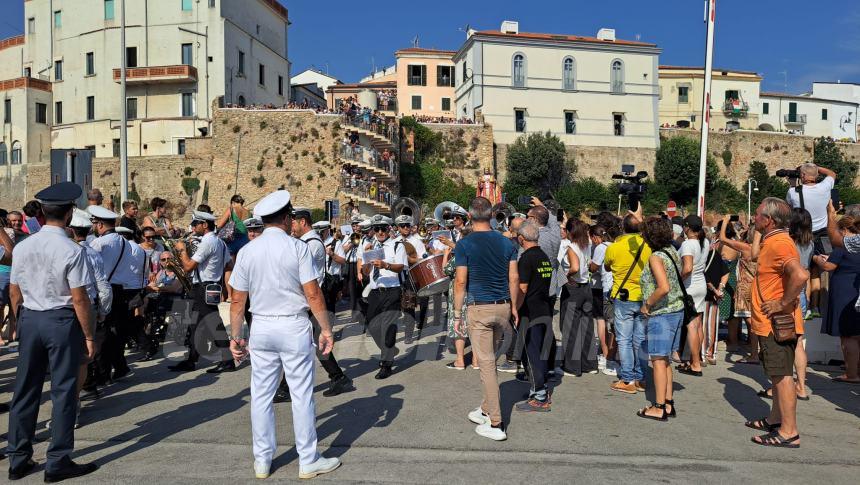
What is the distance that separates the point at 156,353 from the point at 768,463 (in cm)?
820

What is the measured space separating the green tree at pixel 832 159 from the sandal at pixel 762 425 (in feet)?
183

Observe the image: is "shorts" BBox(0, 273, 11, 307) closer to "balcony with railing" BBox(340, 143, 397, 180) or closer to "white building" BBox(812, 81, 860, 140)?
"balcony with railing" BBox(340, 143, 397, 180)

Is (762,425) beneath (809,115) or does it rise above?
beneath

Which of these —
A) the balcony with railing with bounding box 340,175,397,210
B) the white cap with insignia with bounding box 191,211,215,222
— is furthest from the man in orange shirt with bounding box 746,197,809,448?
the balcony with railing with bounding box 340,175,397,210

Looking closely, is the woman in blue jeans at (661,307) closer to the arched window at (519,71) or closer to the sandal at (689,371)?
the sandal at (689,371)

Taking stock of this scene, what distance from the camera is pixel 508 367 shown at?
29.8ft

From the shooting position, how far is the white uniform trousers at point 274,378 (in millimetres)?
4996

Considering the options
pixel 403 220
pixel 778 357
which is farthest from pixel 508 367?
pixel 778 357

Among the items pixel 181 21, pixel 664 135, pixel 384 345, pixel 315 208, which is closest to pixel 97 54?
pixel 181 21

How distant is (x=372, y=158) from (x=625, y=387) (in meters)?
35.3

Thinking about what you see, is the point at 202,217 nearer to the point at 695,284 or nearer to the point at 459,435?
the point at 459,435

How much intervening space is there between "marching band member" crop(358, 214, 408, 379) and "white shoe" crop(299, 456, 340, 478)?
327cm

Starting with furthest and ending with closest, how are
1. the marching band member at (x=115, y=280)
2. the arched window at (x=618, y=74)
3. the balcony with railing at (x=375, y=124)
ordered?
the arched window at (x=618, y=74) < the balcony with railing at (x=375, y=124) < the marching band member at (x=115, y=280)

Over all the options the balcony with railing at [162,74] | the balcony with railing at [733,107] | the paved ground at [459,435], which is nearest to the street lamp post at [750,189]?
the balcony with railing at [733,107]
